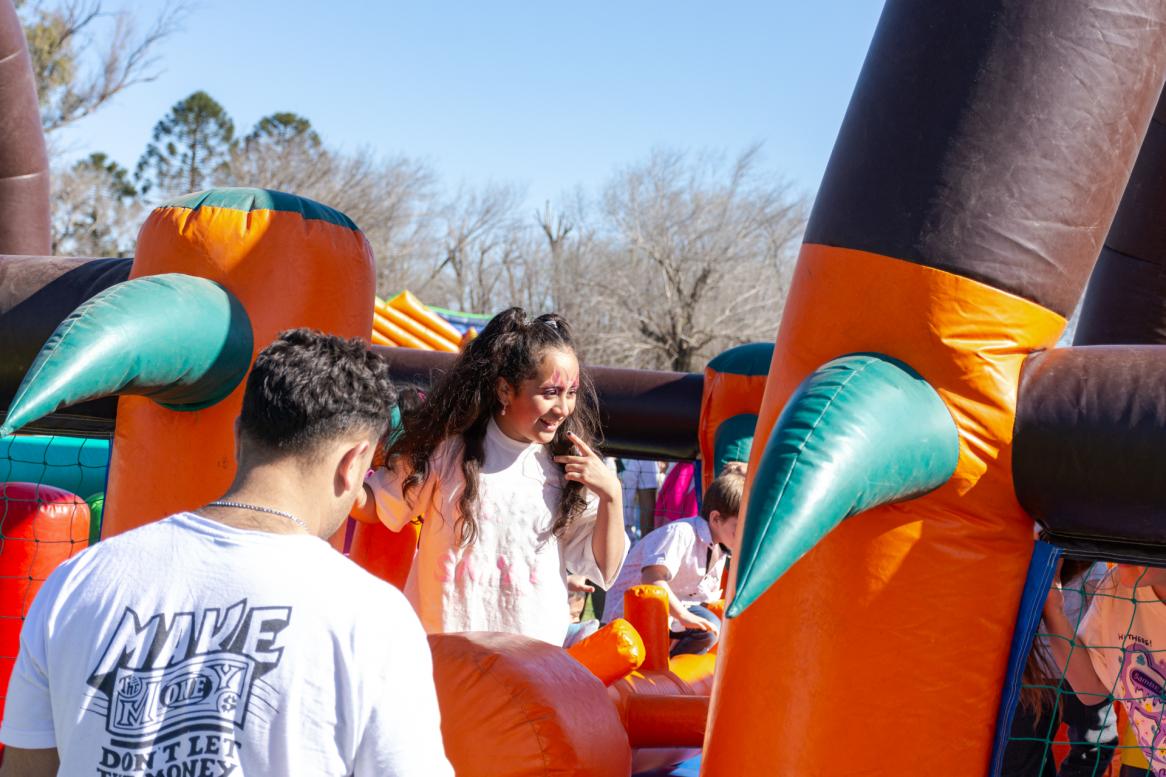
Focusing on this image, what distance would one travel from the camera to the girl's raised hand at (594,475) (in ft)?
8.42

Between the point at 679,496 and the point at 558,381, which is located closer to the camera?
the point at 558,381

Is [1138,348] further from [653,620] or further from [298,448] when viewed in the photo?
[653,620]

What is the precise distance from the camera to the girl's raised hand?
257cm

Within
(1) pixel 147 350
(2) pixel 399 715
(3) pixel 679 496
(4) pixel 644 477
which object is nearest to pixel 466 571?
(1) pixel 147 350

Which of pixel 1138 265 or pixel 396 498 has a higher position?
pixel 1138 265

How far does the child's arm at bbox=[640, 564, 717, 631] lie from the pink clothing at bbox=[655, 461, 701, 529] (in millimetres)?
1597

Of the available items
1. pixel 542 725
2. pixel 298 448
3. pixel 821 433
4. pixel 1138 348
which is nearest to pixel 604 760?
pixel 542 725

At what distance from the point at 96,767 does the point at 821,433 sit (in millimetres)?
1053

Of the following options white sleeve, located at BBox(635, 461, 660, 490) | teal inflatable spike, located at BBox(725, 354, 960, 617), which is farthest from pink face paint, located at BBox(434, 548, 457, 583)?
white sleeve, located at BBox(635, 461, 660, 490)

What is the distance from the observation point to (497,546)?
2.59 metres

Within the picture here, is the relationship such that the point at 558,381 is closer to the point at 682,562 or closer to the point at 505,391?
the point at 505,391

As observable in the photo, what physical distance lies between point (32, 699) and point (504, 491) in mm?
1352

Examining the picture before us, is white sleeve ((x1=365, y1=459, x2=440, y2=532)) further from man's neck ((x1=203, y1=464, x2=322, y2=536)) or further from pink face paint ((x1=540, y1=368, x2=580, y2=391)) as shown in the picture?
man's neck ((x1=203, y1=464, x2=322, y2=536))

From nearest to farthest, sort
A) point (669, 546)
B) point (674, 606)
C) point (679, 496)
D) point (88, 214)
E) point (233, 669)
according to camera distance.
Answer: point (233, 669), point (674, 606), point (669, 546), point (679, 496), point (88, 214)
